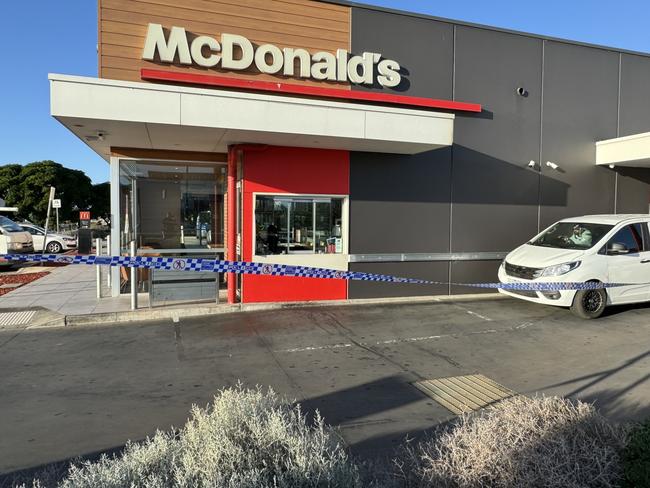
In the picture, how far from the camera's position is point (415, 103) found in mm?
10453

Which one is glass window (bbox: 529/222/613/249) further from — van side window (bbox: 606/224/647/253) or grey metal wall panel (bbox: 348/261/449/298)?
grey metal wall panel (bbox: 348/261/449/298)

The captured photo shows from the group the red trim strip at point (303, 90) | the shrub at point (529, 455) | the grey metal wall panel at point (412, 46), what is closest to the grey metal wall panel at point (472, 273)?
the red trim strip at point (303, 90)

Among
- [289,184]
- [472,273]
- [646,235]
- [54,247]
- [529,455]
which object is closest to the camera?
[529,455]

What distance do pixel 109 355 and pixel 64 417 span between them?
2.02m

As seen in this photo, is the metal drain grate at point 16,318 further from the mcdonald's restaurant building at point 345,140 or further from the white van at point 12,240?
the white van at point 12,240

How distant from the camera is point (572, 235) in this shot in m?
9.70

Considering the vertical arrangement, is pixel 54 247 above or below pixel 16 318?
above

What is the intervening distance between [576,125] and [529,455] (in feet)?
38.5

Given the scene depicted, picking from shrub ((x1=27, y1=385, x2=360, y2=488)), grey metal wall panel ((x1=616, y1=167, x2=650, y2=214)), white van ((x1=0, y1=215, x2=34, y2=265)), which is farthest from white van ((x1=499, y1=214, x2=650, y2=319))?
white van ((x1=0, y1=215, x2=34, y2=265))

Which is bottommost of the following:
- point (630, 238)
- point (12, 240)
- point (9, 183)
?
point (12, 240)

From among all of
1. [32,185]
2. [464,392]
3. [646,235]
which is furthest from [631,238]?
[32,185]

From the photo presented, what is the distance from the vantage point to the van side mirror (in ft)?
28.8

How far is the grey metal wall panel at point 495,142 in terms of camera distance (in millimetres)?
11094

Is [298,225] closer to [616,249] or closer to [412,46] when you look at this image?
[412,46]
